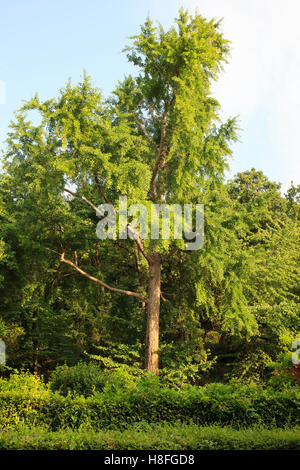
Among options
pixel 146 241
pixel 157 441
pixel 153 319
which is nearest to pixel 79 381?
pixel 153 319

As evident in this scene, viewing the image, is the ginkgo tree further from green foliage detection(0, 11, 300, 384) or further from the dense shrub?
the dense shrub

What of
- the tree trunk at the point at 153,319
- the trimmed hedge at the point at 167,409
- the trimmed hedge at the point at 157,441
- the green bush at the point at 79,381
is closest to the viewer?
the trimmed hedge at the point at 157,441

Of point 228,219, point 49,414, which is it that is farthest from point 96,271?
point 49,414

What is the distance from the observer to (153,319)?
13.5m

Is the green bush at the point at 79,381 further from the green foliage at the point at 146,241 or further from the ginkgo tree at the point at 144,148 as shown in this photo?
the ginkgo tree at the point at 144,148

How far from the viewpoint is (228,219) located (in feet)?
42.5

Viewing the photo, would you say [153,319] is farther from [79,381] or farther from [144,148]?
[144,148]

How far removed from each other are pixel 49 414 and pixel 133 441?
2.80 meters

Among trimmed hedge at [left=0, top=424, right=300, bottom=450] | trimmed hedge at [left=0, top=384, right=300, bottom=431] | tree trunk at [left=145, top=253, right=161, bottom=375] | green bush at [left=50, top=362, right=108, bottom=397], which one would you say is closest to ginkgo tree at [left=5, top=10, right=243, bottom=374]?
tree trunk at [left=145, top=253, right=161, bottom=375]

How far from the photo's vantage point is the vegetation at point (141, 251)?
39.1 ft

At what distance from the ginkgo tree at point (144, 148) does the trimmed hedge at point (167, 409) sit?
477cm

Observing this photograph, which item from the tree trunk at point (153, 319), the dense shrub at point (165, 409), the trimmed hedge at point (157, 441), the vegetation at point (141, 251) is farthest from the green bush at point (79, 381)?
the trimmed hedge at point (157, 441)

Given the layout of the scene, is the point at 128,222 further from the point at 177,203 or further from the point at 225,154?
the point at 225,154

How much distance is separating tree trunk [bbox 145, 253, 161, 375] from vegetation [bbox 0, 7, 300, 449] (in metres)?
0.05
